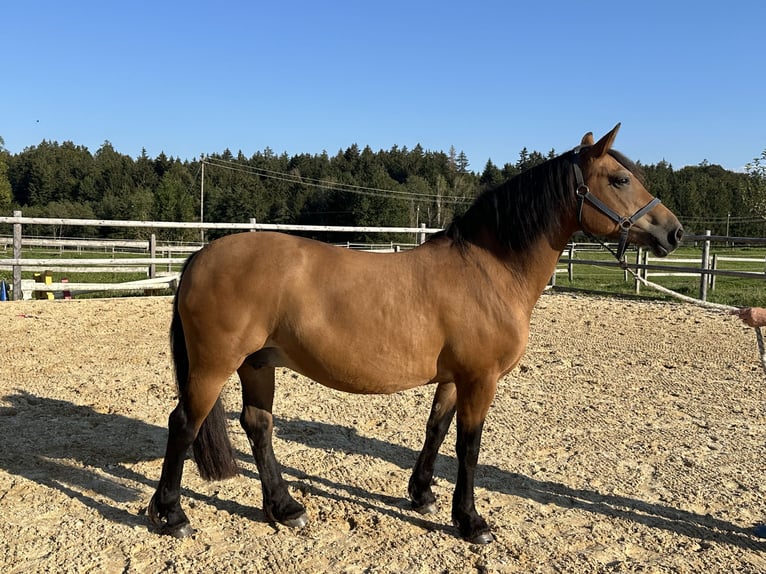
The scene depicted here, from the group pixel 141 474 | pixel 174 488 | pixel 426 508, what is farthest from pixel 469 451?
pixel 141 474

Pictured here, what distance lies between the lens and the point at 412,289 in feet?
9.70

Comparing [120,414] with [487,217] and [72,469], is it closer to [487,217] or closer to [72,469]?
[72,469]

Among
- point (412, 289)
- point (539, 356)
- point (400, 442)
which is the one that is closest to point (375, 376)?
point (412, 289)

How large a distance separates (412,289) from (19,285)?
34.0 feet

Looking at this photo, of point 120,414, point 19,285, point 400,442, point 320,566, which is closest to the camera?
point 320,566

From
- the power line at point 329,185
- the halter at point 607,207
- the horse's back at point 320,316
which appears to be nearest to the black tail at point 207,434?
the horse's back at point 320,316

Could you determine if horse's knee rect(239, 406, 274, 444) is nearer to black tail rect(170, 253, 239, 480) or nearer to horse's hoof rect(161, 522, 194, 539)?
black tail rect(170, 253, 239, 480)

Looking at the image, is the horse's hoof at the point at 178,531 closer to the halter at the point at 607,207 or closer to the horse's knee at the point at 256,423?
the horse's knee at the point at 256,423

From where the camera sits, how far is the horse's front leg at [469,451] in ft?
9.64

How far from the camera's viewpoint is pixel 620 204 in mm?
2969

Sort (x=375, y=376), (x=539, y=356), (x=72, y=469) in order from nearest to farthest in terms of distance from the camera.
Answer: (x=375, y=376) → (x=72, y=469) → (x=539, y=356)

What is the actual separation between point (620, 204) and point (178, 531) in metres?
2.94

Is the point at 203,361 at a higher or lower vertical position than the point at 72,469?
A: higher

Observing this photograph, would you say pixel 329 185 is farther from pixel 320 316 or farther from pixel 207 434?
pixel 320 316
